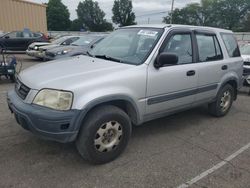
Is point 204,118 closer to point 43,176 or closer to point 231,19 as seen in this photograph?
point 43,176

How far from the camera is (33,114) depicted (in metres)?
2.89

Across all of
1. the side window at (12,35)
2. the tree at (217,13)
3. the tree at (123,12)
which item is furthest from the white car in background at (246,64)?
the tree at (123,12)

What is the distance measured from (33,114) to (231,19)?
239 feet

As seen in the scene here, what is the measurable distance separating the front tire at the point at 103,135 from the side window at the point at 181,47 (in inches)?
53.3

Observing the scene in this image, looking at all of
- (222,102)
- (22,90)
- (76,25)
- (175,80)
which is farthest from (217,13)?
(22,90)

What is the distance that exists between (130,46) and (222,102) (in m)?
2.43

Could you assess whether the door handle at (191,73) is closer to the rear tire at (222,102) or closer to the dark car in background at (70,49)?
the rear tire at (222,102)

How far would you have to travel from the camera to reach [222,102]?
5219mm

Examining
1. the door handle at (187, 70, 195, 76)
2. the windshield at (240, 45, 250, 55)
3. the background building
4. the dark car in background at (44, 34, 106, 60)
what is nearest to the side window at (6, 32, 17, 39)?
the background building

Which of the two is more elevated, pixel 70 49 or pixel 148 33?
pixel 148 33

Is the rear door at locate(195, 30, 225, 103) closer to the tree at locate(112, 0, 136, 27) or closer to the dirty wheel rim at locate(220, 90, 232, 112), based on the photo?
the dirty wheel rim at locate(220, 90, 232, 112)

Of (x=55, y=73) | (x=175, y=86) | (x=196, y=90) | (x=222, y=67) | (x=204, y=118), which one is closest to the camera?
(x=55, y=73)

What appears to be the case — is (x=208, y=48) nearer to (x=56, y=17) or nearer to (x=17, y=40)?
(x=17, y=40)

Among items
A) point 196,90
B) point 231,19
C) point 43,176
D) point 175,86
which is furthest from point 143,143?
point 231,19
